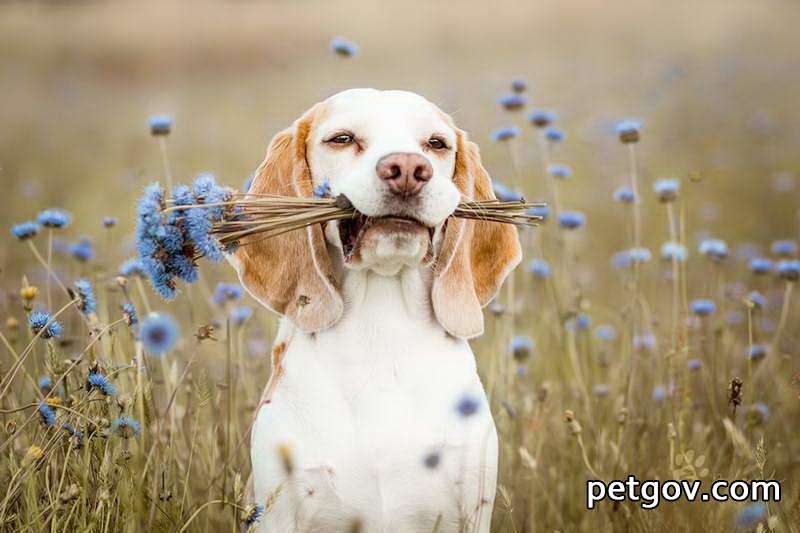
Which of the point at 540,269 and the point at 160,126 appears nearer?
the point at 160,126

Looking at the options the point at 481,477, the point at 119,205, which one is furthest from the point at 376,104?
the point at 119,205

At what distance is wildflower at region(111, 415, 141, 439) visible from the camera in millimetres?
2479

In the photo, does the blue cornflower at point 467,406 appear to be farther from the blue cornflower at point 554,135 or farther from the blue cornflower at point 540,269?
the blue cornflower at point 554,135

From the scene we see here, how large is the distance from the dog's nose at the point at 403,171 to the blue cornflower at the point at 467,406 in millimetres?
609

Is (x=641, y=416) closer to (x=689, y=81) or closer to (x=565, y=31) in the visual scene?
(x=689, y=81)

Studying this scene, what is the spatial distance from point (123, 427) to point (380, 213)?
0.91 metres

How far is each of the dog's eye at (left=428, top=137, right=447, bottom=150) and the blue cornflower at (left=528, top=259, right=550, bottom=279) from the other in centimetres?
134

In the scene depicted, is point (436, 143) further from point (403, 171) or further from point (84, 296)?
point (84, 296)

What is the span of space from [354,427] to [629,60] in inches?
469

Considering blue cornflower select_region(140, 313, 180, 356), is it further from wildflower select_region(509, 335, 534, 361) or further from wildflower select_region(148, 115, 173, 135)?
wildflower select_region(509, 335, 534, 361)

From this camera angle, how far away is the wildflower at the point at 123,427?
248 centimetres

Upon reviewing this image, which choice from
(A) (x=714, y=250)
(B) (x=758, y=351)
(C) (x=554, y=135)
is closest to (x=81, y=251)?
(C) (x=554, y=135)

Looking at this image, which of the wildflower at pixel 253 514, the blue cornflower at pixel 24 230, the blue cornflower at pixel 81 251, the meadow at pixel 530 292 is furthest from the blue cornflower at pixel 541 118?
the wildflower at pixel 253 514

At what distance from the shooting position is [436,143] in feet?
9.38
